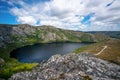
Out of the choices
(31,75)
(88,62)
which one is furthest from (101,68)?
(31,75)

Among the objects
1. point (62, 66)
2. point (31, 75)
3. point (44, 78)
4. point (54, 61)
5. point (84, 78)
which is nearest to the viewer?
point (84, 78)

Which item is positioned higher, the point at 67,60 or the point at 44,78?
the point at 67,60

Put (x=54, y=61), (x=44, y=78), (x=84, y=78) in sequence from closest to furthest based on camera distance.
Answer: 1. (x=84, y=78)
2. (x=44, y=78)
3. (x=54, y=61)

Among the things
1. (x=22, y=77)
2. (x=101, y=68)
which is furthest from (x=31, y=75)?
(x=101, y=68)

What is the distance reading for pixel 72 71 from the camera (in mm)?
68000

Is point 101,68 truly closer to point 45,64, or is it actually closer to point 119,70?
point 119,70

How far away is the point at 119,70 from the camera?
75.6m

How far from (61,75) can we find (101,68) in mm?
21713

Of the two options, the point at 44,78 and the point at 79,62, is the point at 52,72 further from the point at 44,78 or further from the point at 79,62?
the point at 79,62

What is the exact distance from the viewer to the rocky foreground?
6112 cm

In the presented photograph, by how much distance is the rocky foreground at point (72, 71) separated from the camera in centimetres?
6112

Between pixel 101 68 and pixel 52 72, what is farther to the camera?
pixel 101 68

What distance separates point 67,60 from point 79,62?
239 inches

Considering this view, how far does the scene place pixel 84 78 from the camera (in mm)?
57906
